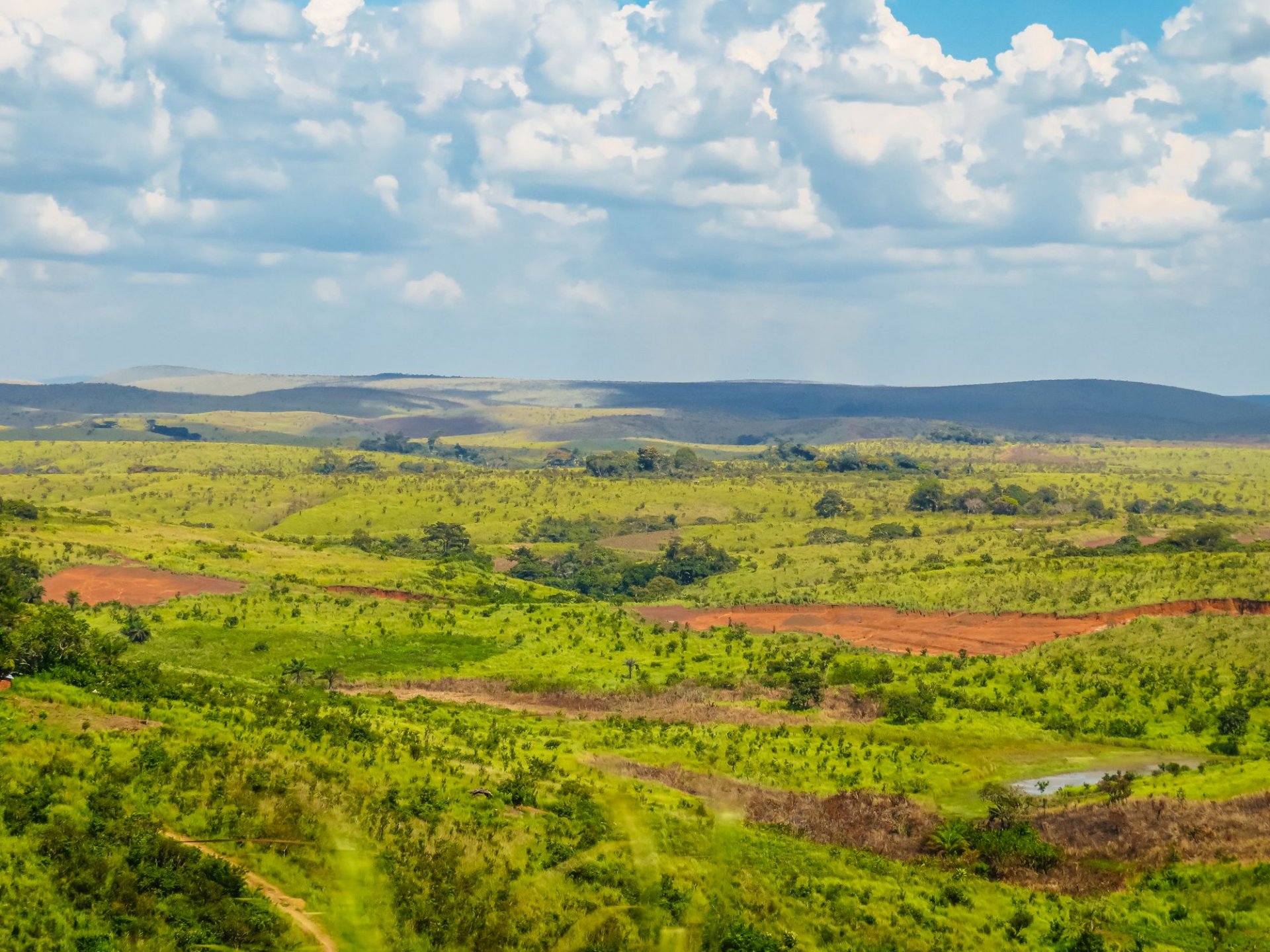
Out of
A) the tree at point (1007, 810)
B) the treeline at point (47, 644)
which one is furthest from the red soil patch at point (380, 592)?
the tree at point (1007, 810)

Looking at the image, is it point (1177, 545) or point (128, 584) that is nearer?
point (128, 584)

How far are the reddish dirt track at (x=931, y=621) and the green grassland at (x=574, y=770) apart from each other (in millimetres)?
2788

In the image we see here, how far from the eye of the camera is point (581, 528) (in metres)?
190

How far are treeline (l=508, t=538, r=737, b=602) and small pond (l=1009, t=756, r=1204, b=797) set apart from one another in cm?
8340

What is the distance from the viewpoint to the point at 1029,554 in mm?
139500

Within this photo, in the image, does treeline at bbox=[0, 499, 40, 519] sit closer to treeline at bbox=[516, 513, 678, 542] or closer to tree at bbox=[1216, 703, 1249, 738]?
treeline at bbox=[516, 513, 678, 542]

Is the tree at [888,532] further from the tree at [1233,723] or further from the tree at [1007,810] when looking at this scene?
the tree at [1007,810]

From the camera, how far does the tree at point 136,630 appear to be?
7525cm

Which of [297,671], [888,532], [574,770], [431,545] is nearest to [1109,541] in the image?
[888,532]

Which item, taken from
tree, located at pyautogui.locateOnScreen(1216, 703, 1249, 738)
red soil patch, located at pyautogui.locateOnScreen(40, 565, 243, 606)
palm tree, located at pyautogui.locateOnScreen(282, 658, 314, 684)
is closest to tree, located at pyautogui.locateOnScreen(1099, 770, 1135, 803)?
tree, located at pyautogui.locateOnScreen(1216, 703, 1249, 738)

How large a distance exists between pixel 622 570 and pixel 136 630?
84.4 metres

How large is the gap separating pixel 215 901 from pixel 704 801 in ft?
63.1

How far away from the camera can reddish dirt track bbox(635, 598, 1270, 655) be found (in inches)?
3738

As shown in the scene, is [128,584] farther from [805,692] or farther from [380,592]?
[805,692]
